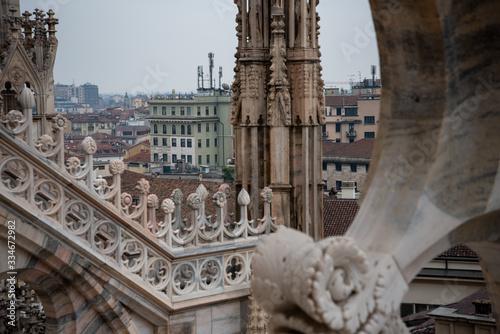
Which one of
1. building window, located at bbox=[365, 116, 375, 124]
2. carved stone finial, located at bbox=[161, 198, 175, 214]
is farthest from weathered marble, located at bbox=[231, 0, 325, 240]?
building window, located at bbox=[365, 116, 375, 124]

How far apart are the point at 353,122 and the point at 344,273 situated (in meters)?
66.0

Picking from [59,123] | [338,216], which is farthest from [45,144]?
[338,216]

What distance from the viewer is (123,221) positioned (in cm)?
795

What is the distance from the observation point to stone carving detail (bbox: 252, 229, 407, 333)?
2.25 metres

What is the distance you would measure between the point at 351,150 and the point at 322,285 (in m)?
55.7

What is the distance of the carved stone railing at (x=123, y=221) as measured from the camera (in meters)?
7.19

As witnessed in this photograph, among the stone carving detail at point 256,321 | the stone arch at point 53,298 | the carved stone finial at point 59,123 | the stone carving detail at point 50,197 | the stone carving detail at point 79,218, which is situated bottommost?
the stone carving detail at point 256,321

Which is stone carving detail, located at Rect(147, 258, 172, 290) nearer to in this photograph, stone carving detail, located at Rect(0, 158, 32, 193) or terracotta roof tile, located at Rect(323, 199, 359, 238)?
→ stone carving detail, located at Rect(0, 158, 32, 193)

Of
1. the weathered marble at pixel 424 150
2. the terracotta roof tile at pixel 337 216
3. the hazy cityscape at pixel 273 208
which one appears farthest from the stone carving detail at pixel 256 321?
the terracotta roof tile at pixel 337 216

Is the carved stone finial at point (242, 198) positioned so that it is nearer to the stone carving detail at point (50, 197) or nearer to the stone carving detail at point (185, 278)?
the stone carving detail at point (185, 278)

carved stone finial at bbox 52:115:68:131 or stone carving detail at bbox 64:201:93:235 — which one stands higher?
carved stone finial at bbox 52:115:68:131

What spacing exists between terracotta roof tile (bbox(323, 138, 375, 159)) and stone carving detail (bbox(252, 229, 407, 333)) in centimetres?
5304

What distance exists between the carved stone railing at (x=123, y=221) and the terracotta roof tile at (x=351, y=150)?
46.7 m

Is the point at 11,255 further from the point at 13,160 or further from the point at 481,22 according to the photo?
the point at 481,22
